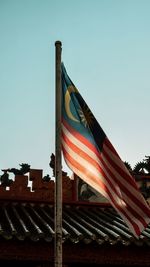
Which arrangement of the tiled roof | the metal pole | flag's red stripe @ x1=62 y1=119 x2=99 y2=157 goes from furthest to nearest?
the tiled roof
flag's red stripe @ x1=62 y1=119 x2=99 y2=157
the metal pole

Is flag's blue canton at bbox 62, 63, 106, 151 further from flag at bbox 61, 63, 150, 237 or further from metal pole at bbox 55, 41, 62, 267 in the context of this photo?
metal pole at bbox 55, 41, 62, 267

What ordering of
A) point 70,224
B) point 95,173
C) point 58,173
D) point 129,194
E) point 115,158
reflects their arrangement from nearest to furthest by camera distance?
point 58,173 < point 95,173 < point 129,194 < point 115,158 < point 70,224

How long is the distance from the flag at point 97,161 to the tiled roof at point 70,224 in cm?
218

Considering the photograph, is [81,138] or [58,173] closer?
[58,173]

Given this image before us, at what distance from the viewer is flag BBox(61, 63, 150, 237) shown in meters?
5.91

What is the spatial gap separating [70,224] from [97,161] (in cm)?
349

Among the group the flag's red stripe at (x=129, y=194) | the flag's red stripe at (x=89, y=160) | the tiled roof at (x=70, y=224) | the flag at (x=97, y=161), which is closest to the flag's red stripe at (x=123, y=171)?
the flag at (x=97, y=161)

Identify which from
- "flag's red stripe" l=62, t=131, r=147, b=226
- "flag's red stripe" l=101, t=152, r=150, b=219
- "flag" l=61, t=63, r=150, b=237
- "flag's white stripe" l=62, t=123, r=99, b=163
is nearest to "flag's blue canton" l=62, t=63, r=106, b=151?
"flag" l=61, t=63, r=150, b=237

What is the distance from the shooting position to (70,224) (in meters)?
9.20

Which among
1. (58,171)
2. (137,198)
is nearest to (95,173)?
(58,171)

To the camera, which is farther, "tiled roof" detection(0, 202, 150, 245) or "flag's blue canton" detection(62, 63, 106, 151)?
"tiled roof" detection(0, 202, 150, 245)

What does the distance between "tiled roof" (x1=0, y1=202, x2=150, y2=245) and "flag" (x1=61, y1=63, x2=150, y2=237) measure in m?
2.18

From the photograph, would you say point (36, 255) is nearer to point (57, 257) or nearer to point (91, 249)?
point (91, 249)

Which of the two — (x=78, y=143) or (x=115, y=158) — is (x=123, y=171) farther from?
(x=78, y=143)
